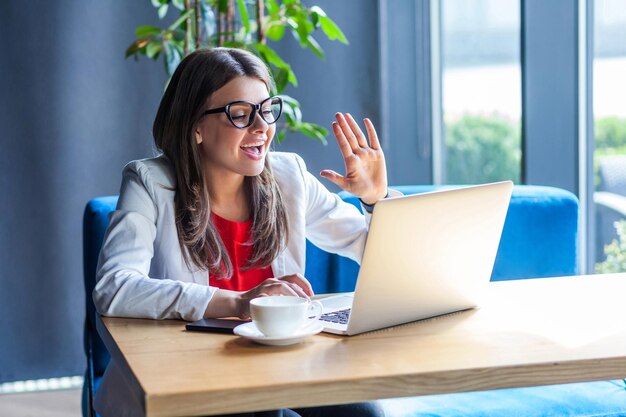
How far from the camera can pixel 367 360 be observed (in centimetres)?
122

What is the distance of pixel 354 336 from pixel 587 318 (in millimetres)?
422

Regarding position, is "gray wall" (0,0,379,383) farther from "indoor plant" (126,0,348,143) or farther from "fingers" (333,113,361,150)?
"fingers" (333,113,361,150)

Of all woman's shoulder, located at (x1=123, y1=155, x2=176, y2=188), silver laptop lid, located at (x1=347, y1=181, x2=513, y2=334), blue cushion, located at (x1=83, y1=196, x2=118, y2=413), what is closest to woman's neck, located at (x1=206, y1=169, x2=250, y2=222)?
woman's shoulder, located at (x1=123, y1=155, x2=176, y2=188)

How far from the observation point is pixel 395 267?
4.59 feet

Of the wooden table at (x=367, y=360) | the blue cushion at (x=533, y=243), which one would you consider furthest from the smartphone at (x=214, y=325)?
the blue cushion at (x=533, y=243)

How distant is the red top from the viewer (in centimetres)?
193

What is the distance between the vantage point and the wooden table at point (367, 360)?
1.10 metres

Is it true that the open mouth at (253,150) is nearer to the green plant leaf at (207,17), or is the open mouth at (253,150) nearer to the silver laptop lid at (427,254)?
the silver laptop lid at (427,254)

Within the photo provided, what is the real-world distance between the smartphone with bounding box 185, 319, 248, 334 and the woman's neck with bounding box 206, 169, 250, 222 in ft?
1.70

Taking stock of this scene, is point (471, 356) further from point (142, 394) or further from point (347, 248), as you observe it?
point (347, 248)

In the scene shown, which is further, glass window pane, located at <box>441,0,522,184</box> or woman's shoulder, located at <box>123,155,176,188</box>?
glass window pane, located at <box>441,0,522,184</box>

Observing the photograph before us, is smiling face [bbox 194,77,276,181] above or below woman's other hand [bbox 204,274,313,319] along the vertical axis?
above

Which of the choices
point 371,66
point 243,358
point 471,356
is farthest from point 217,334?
point 371,66

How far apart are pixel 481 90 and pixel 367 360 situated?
2.82 m
